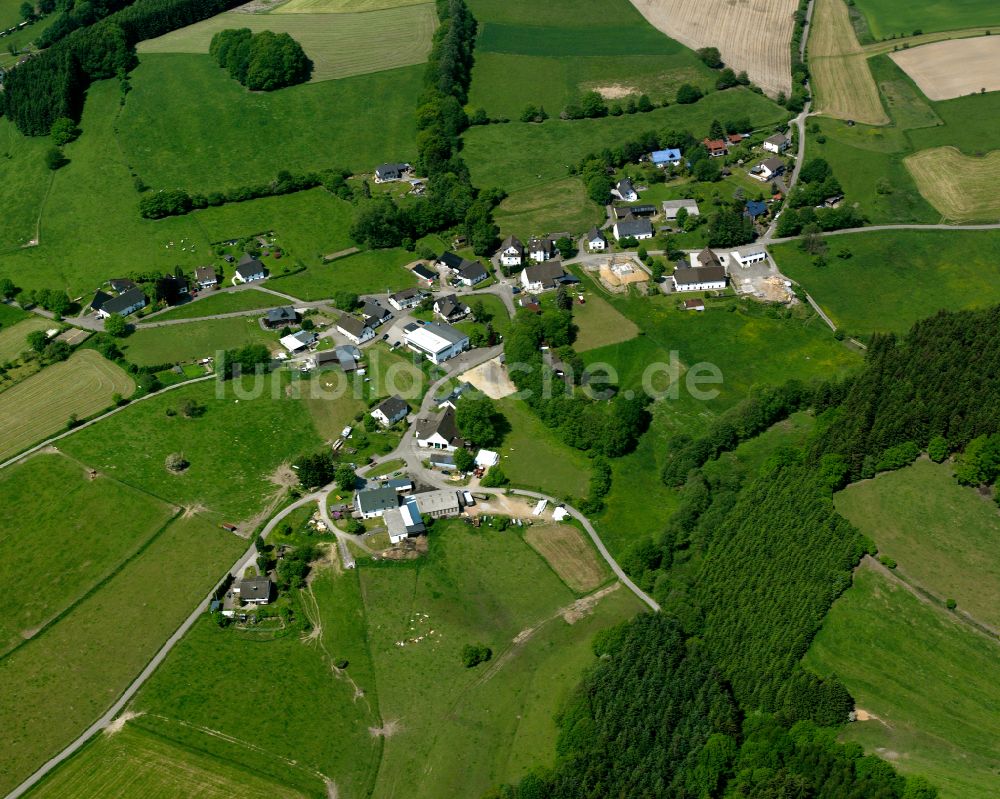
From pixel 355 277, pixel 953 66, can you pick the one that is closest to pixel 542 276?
pixel 355 277

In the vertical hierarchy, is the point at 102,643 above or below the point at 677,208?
below

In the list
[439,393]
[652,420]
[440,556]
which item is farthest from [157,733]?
[652,420]

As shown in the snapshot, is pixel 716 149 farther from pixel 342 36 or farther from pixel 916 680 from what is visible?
pixel 916 680

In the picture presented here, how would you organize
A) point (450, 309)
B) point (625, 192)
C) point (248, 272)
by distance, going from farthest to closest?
1. point (625, 192)
2. point (248, 272)
3. point (450, 309)

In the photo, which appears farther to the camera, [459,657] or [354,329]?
[354,329]

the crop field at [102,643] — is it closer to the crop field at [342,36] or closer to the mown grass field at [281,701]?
the mown grass field at [281,701]

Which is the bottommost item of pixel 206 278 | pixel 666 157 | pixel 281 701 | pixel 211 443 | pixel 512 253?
pixel 281 701
